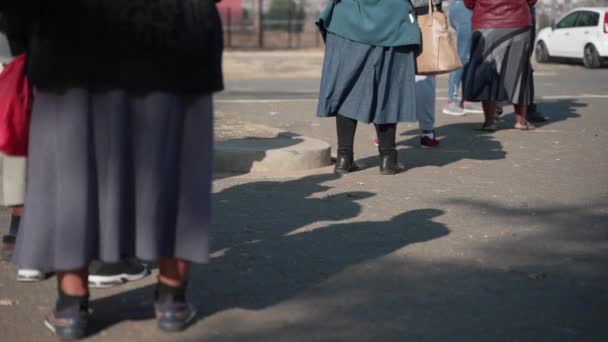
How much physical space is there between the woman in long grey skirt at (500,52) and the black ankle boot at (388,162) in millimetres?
3101

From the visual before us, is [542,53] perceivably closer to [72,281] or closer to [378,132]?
[378,132]

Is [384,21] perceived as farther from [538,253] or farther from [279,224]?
[538,253]

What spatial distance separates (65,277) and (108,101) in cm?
71

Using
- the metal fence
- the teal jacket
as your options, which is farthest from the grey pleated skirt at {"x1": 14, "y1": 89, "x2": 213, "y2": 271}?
the metal fence

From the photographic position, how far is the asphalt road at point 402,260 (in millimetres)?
4457

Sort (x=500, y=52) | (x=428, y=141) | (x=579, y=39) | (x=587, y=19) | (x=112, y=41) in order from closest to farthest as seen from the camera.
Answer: (x=112, y=41), (x=428, y=141), (x=500, y=52), (x=579, y=39), (x=587, y=19)

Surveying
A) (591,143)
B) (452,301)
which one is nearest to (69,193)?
(452,301)

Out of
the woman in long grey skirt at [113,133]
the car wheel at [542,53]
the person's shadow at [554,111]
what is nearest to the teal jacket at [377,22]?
the woman in long grey skirt at [113,133]

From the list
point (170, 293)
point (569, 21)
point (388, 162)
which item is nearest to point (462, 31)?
point (388, 162)

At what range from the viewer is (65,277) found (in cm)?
421

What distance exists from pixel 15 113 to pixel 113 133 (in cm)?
73

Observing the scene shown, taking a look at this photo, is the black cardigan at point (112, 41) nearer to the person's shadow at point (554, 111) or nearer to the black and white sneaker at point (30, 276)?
the black and white sneaker at point (30, 276)

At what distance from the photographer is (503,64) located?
1128 centimetres

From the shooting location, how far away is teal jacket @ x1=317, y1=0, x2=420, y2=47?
8.09 metres
